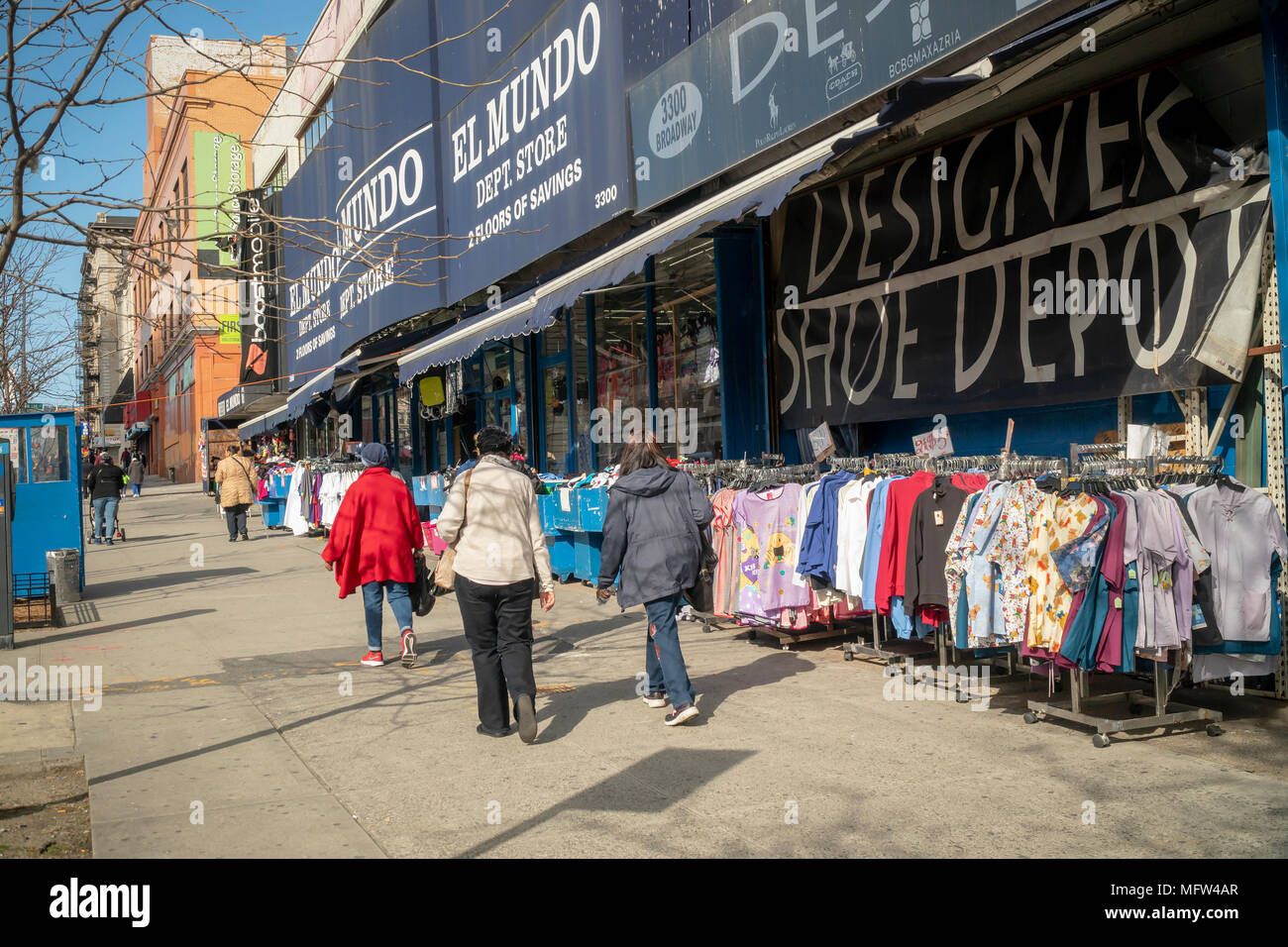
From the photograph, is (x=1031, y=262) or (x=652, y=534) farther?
(x=1031, y=262)

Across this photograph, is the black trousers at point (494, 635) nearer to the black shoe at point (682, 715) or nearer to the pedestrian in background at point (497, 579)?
the pedestrian in background at point (497, 579)

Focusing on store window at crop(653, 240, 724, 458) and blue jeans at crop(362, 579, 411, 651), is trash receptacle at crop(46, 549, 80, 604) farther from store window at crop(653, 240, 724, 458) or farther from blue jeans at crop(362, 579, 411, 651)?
store window at crop(653, 240, 724, 458)

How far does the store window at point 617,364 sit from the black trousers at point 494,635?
770 cm

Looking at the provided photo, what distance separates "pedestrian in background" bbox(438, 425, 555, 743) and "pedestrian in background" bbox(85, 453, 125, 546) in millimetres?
17136

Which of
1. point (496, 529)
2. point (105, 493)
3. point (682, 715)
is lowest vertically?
point (682, 715)

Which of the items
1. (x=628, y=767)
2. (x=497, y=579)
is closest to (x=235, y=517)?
(x=497, y=579)

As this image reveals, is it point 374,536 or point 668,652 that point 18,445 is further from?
point 668,652

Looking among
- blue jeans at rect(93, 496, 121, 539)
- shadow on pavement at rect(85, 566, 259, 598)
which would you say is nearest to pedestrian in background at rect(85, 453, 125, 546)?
blue jeans at rect(93, 496, 121, 539)

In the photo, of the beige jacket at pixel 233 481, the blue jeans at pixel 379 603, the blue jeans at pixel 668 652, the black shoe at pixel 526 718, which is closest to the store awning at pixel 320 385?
the beige jacket at pixel 233 481

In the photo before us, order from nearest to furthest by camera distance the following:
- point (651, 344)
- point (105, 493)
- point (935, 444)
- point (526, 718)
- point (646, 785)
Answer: point (646, 785) < point (526, 718) < point (935, 444) < point (651, 344) < point (105, 493)

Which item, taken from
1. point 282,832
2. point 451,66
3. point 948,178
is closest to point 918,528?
point 948,178

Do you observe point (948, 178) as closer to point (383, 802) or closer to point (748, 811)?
point (748, 811)

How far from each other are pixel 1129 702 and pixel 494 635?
374 centimetres
